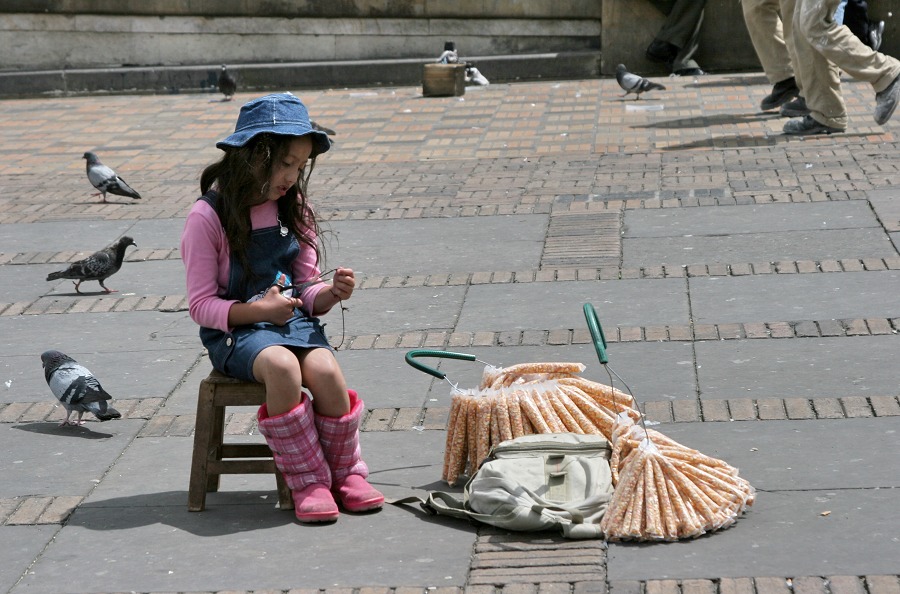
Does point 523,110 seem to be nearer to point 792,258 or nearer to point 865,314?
point 792,258

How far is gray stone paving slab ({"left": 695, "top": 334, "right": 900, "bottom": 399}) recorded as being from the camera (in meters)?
5.40

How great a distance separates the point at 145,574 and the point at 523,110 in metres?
10.1

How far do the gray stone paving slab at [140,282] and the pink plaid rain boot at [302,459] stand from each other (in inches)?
130

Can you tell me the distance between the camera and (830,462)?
A: 461cm

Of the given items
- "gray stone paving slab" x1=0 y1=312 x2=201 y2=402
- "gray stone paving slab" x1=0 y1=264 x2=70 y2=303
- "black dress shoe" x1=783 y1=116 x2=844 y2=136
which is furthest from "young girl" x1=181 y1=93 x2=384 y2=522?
"black dress shoe" x1=783 y1=116 x2=844 y2=136

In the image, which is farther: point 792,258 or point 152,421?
point 792,258

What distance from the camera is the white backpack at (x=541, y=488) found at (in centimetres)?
414

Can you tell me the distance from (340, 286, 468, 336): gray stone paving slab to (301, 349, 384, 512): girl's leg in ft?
6.67

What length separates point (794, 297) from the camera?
6.75m

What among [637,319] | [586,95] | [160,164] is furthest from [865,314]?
[586,95]

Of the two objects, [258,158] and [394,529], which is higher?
[258,158]

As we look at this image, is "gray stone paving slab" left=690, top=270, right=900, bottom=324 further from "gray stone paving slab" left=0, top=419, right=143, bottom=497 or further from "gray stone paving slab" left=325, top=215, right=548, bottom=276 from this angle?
"gray stone paving slab" left=0, top=419, right=143, bottom=497

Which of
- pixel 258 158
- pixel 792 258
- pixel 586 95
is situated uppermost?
pixel 258 158

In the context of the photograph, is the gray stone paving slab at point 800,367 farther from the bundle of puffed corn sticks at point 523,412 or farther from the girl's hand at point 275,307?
the girl's hand at point 275,307
